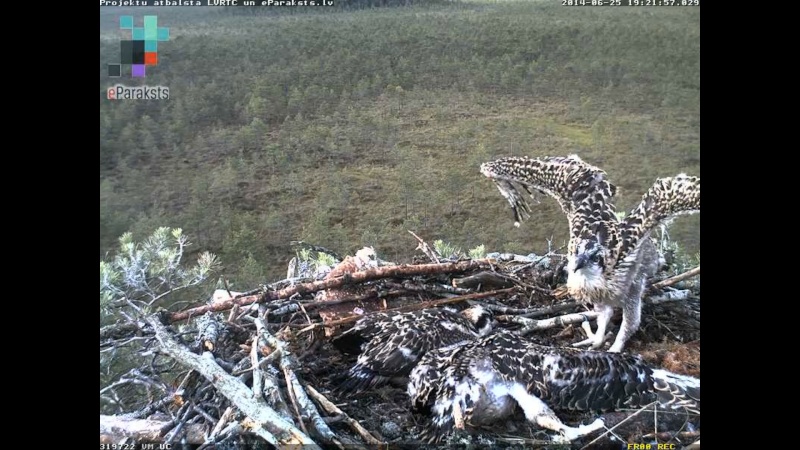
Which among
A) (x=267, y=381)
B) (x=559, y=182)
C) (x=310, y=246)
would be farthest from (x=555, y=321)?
(x=267, y=381)

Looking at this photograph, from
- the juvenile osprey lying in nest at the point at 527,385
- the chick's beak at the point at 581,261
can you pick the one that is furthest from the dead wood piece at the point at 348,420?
the chick's beak at the point at 581,261

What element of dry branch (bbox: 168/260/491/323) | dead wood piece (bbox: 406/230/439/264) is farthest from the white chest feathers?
dead wood piece (bbox: 406/230/439/264)

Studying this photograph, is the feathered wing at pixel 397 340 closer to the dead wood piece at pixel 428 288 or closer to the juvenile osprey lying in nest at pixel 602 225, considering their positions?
the dead wood piece at pixel 428 288

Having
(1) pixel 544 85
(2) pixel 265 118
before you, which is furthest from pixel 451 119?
(2) pixel 265 118

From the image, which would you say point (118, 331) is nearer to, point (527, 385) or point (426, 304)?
point (426, 304)

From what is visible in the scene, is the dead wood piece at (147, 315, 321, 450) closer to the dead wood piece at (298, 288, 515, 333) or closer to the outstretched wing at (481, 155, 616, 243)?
the dead wood piece at (298, 288, 515, 333)
